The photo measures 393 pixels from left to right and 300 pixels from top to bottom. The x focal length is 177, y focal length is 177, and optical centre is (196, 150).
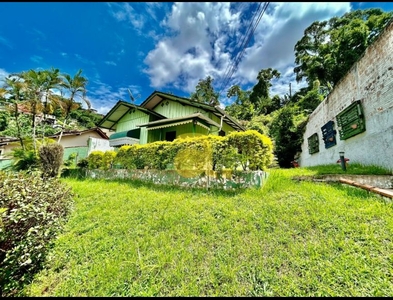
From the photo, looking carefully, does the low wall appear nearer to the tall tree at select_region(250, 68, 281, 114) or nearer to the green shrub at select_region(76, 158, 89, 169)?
the green shrub at select_region(76, 158, 89, 169)

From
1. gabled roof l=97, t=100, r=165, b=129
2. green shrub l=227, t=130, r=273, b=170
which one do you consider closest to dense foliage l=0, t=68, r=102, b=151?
gabled roof l=97, t=100, r=165, b=129

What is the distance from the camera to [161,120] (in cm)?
1555

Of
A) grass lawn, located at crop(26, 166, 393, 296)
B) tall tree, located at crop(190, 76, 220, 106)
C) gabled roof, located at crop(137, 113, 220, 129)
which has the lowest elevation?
grass lawn, located at crop(26, 166, 393, 296)

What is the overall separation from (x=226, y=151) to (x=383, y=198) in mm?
4526

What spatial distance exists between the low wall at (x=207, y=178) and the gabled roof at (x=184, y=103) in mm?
8300

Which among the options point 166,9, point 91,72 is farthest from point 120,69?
point 166,9

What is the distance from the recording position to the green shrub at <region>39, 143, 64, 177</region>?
10.6 m

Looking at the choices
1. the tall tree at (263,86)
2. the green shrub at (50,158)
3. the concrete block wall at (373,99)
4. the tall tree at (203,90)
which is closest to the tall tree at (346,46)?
the concrete block wall at (373,99)

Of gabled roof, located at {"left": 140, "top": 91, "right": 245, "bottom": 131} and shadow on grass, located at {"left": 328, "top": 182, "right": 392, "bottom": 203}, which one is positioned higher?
gabled roof, located at {"left": 140, "top": 91, "right": 245, "bottom": 131}

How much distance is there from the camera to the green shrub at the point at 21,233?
311 centimetres

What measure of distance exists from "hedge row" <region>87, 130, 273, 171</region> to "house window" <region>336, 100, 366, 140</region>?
366cm

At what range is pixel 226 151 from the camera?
716 centimetres

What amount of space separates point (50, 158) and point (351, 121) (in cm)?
1603

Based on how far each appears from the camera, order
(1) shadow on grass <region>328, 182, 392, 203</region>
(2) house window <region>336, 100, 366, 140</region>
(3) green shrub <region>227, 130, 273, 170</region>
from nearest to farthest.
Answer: (1) shadow on grass <region>328, 182, 392, 203</region>
(3) green shrub <region>227, 130, 273, 170</region>
(2) house window <region>336, 100, 366, 140</region>
